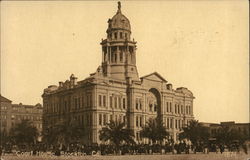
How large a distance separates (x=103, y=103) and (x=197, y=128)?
53.4ft

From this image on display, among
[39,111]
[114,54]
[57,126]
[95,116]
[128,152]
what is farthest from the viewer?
[39,111]

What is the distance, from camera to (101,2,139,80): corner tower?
77312 millimetres

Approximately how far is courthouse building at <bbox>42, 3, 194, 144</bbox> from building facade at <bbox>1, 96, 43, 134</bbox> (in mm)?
23046

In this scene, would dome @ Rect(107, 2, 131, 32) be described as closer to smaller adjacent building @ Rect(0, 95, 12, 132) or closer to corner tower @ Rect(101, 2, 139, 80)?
corner tower @ Rect(101, 2, 139, 80)

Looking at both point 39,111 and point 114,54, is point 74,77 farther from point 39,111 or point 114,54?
point 39,111

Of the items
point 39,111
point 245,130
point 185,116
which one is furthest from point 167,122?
point 39,111

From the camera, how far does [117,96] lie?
70812 millimetres

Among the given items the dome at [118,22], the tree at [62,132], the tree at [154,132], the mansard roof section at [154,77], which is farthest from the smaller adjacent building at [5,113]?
the tree at [154,132]

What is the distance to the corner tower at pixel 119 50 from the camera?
77.3 m

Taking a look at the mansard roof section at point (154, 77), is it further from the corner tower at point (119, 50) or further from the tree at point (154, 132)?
the tree at point (154, 132)

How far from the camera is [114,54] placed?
78.8 metres

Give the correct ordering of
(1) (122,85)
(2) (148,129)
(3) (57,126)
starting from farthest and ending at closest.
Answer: (1) (122,85) → (2) (148,129) → (3) (57,126)

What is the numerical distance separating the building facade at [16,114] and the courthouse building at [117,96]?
23.0m

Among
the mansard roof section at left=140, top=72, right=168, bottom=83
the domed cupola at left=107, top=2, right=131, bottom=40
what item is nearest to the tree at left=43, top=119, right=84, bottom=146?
the mansard roof section at left=140, top=72, right=168, bottom=83
